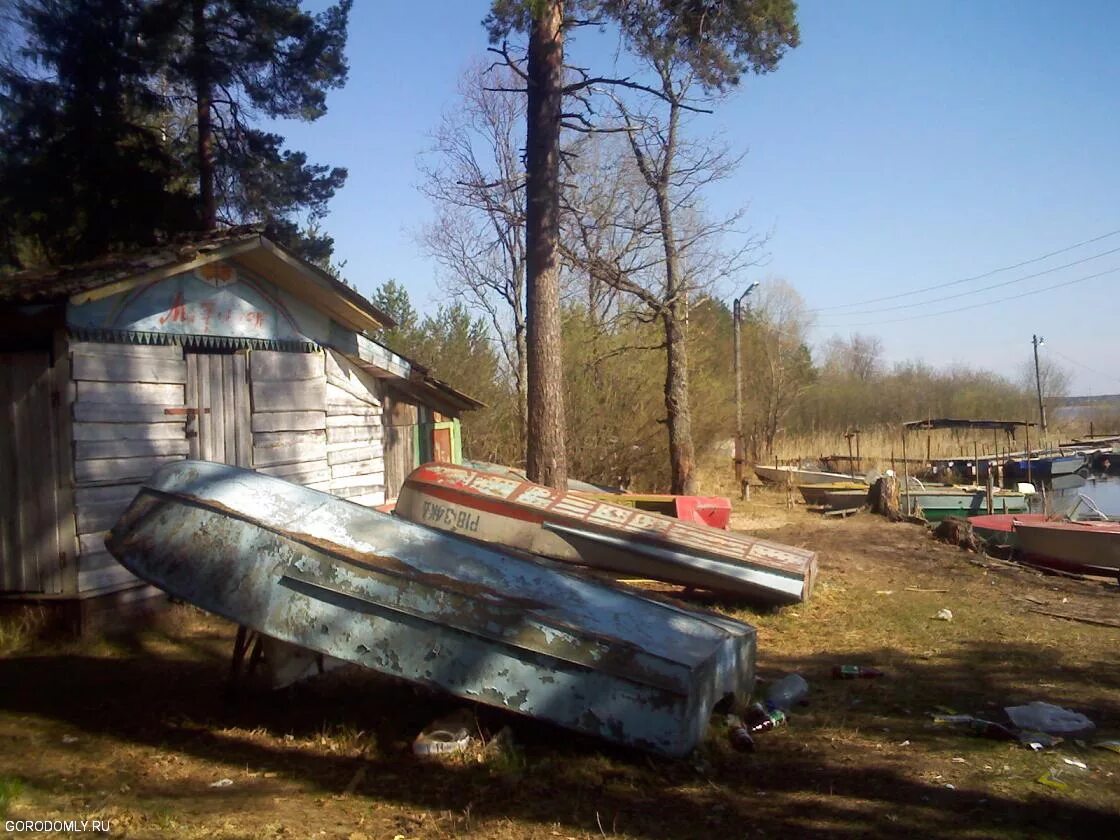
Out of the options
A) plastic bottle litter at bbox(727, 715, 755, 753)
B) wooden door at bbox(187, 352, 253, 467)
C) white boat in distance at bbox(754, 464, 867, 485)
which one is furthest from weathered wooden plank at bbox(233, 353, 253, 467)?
white boat in distance at bbox(754, 464, 867, 485)

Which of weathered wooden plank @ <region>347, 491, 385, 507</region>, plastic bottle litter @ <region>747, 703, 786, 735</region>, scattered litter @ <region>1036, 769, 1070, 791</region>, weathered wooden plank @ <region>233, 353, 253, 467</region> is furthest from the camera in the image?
weathered wooden plank @ <region>347, 491, 385, 507</region>

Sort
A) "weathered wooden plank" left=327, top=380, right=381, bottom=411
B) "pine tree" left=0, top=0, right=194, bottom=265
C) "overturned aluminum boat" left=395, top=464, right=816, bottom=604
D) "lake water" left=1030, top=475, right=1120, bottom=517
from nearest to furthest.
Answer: "overturned aluminum boat" left=395, top=464, right=816, bottom=604 < "weathered wooden plank" left=327, top=380, right=381, bottom=411 < "pine tree" left=0, top=0, right=194, bottom=265 < "lake water" left=1030, top=475, right=1120, bottom=517

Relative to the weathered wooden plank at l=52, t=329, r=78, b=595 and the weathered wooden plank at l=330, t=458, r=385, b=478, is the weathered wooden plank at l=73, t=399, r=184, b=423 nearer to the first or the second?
the weathered wooden plank at l=52, t=329, r=78, b=595

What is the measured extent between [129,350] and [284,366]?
189cm

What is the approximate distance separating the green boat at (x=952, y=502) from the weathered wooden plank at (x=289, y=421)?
16138mm

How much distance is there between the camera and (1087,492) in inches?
1471

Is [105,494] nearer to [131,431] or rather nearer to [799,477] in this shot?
[131,431]

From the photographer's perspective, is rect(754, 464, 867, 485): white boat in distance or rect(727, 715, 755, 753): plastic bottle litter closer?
rect(727, 715, 755, 753): plastic bottle litter

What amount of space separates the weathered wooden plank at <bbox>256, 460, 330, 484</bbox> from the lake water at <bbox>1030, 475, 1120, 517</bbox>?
22201 millimetres

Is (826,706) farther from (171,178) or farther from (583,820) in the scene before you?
(171,178)

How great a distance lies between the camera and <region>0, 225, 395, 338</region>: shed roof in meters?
7.77

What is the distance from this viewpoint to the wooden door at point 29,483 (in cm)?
776

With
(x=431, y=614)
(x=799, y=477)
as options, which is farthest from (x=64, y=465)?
(x=799, y=477)

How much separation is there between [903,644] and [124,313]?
316 inches
